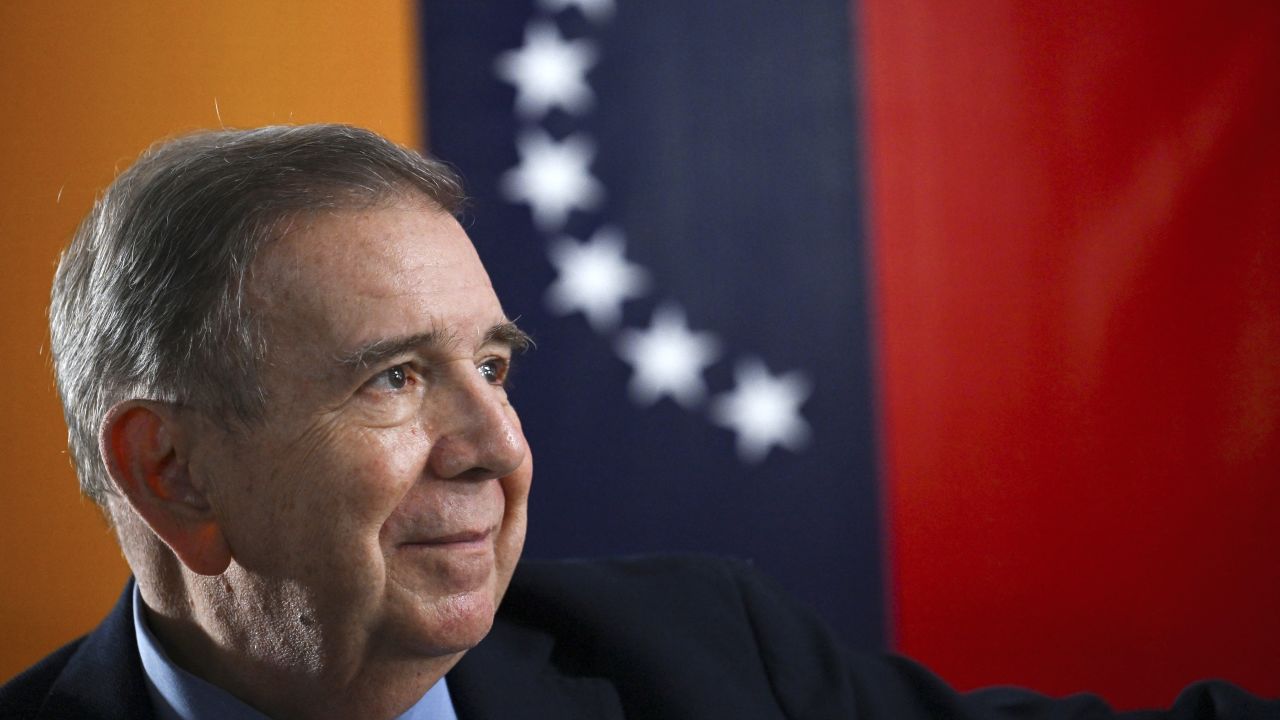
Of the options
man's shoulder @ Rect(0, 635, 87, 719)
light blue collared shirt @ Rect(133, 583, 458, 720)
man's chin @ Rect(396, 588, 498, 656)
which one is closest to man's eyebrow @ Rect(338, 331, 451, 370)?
man's chin @ Rect(396, 588, 498, 656)

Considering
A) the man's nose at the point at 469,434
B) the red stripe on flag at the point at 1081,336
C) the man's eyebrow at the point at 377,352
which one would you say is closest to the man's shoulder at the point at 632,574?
the man's nose at the point at 469,434

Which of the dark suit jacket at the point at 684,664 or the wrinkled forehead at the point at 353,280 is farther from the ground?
the wrinkled forehead at the point at 353,280

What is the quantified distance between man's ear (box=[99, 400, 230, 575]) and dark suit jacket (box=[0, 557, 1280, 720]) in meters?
0.30

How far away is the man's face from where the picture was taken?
1068 millimetres

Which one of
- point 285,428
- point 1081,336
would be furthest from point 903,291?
point 285,428

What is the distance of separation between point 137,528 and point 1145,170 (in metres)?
1.79

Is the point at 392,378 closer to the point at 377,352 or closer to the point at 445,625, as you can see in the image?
the point at 377,352

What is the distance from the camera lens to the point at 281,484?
1.08 metres

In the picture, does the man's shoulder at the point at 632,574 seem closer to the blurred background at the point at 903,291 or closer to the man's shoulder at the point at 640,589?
the man's shoulder at the point at 640,589

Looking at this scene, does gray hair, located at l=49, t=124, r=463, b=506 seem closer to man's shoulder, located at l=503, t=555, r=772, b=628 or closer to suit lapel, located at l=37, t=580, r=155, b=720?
suit lapel, located at l=37, t=580, r=155, b=720

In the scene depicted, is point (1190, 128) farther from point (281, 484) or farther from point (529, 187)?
point (281, 484)

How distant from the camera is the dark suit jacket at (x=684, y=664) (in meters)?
1.39

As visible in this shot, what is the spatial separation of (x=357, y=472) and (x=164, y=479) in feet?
0.70

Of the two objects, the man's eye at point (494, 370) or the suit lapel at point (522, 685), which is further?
the suit lapel at point (522, 685)
